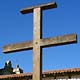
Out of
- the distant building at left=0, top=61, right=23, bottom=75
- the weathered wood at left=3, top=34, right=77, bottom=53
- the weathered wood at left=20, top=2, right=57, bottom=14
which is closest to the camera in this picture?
the weathered wood at left=3, top=34, right=77, bottom=53

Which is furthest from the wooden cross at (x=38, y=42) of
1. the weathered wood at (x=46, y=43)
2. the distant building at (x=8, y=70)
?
the distant building at (x=8, y=70)

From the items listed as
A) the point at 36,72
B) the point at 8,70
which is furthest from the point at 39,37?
the point at 8,70

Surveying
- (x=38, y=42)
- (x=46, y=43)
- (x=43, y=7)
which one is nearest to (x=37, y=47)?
(x=38, y=42)

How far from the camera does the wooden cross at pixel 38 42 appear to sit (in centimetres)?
762

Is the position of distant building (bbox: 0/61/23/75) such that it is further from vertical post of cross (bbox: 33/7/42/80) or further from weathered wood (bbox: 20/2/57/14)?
vertical post of cross (bbox: 33/7/42/80)

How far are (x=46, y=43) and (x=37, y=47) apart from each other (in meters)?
0.23

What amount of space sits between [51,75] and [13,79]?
2862 millimetres

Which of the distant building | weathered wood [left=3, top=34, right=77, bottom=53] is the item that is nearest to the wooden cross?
weathered wood [left=3, top=34, right=77, bottom=53]

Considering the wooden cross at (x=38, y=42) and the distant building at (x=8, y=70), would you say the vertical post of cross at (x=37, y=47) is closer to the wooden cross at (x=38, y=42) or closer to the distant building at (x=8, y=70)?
the wooden cross at (x=38, y=42)

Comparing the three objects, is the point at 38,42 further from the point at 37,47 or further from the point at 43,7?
the point at 43,7

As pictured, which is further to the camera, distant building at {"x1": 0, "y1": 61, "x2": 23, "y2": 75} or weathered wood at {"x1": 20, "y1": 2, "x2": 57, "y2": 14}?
distant building at {"x1": 0, "y1": 61, "x2": 23, "y2": 75}

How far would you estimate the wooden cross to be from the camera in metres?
7.62

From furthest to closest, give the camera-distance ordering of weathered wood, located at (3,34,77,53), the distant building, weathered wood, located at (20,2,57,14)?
the distant building
weathered wood, located at (20,2,57,14)
weathered wood, located at (3,34,77,53)

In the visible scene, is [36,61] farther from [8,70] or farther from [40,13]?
[8,70]
